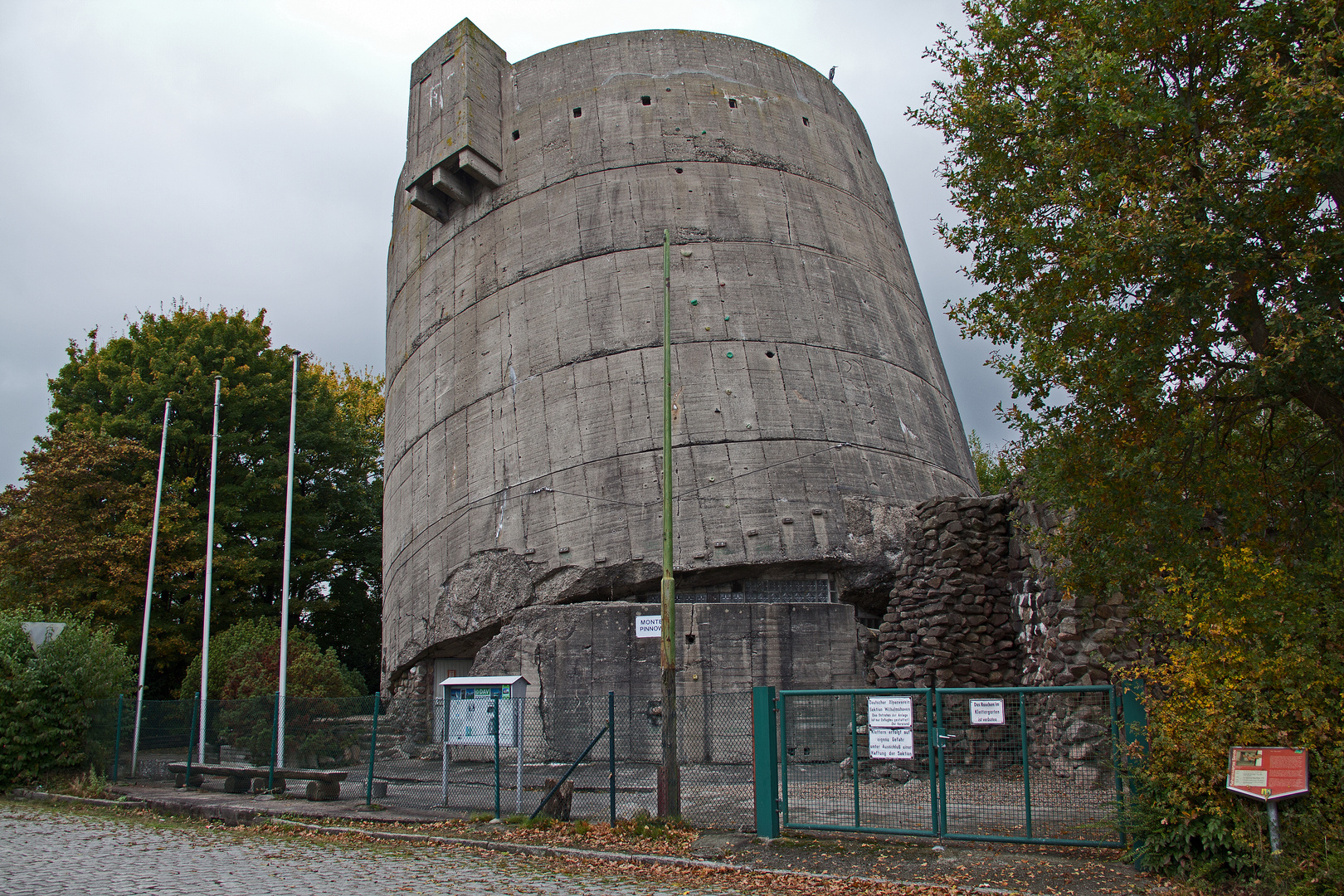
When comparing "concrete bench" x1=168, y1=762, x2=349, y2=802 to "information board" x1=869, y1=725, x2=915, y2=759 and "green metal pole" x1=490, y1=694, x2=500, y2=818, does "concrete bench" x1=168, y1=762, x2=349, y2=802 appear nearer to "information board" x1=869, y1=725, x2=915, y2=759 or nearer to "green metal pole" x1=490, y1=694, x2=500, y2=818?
"green metal pole" x1=490, y1=694, x2=500, y2=818

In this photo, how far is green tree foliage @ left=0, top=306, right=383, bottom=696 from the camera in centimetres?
2608

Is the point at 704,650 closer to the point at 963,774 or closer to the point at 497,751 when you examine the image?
the point at 963,774

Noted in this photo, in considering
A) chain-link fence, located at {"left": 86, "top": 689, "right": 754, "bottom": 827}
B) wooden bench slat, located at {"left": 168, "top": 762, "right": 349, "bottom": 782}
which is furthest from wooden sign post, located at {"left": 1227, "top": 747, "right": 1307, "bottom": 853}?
wooden bench slat, located at {"left": 168, "top": 762, "right": 349, "bottom": 782}

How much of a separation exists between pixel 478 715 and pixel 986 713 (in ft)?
20.8

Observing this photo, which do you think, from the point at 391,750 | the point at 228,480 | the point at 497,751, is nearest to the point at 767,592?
the point at 391,750

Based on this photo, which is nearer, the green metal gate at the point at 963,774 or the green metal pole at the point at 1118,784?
the green metal pole at the point at 1118,784

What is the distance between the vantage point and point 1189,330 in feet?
29.7

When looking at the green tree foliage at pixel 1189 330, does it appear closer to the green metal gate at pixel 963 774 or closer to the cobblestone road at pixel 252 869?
the green metal gate at pixel 963 774

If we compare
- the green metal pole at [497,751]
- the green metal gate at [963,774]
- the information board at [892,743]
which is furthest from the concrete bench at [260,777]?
the information board at [892,743]

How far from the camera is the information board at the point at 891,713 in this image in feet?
30.2

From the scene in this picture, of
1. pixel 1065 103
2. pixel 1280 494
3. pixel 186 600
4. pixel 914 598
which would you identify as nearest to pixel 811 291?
pixel 914 598

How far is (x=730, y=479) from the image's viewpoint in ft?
62.2

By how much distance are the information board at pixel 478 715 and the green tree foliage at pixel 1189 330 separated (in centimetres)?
705

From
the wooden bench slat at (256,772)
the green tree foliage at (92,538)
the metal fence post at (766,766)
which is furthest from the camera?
the green tree foliage at (92,538)
